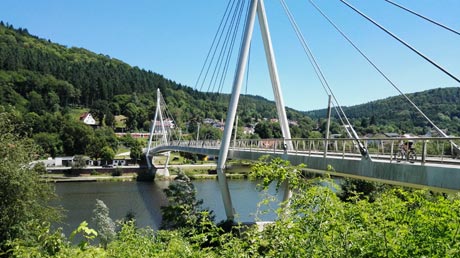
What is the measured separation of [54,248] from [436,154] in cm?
940

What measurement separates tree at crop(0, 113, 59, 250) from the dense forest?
5069 centimetres

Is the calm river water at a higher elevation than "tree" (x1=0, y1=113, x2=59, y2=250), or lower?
lower

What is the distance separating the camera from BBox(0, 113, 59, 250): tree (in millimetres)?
12852

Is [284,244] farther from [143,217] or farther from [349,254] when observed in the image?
[143,217]

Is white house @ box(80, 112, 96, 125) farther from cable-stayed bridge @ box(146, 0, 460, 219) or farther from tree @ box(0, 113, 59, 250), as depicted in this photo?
tree @ box(0, 113, 59, 250)

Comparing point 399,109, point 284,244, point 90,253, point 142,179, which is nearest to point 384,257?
point 284,244

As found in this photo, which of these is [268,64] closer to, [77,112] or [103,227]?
[103,227]

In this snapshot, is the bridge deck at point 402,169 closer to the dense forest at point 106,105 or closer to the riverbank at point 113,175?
the riverbank at point 113,175

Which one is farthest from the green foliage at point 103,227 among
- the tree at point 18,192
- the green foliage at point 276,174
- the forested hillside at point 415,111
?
the forested hillside at point 415,111

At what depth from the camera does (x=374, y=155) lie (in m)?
12.8

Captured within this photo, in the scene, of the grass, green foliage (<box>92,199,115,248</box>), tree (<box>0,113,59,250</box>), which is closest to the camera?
tree (<box>0,113,59,250</box>)

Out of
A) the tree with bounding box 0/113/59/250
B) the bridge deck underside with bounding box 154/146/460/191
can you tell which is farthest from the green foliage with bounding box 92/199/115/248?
the bridge deck underside with bounding box 154/146/460/191

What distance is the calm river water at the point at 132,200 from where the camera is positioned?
2891 cm

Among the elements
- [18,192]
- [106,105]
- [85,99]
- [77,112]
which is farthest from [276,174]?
[85,99]
